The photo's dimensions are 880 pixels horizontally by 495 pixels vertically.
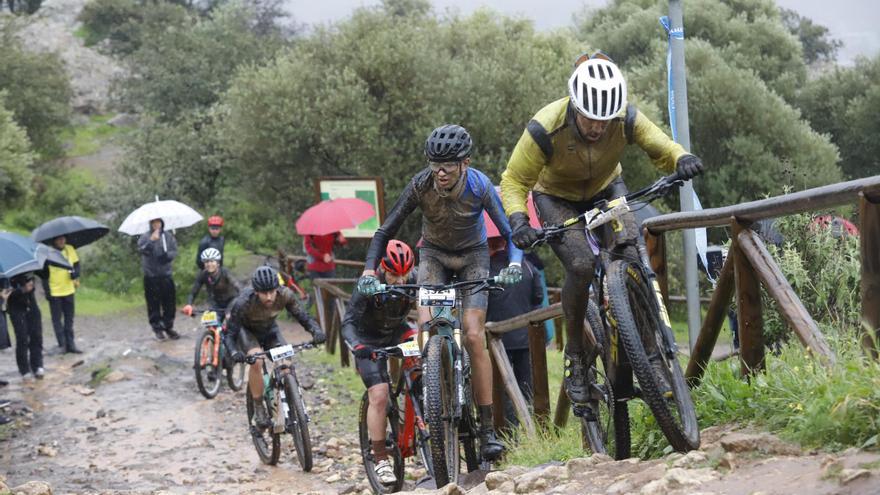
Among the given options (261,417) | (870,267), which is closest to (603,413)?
(870,267)

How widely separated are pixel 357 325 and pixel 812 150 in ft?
78.0

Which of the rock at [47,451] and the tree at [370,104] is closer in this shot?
the rock at [47,451]

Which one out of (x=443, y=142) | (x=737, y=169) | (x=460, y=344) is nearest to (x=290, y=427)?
(x=460, y=344)

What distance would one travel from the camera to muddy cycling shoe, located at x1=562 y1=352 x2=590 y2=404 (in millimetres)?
6379

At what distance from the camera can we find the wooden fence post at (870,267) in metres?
4.70

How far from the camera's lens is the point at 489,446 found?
7.37 meters

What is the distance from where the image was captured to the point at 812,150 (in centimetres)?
2981

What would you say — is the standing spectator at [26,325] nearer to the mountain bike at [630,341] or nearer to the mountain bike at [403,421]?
the mountain bike at [403,421]

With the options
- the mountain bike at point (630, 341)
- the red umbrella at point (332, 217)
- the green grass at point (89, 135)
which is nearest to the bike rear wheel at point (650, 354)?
→ the mountain bike at point (630, 341)

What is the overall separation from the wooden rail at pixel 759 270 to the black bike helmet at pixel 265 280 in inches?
188

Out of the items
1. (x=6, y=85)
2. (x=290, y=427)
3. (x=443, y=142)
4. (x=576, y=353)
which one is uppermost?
(x=6, y=85)

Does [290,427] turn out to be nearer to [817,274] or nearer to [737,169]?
[817,274]

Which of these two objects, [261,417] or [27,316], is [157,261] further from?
[261,417]

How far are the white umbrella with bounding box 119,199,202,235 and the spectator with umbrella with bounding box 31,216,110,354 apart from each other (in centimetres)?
50
